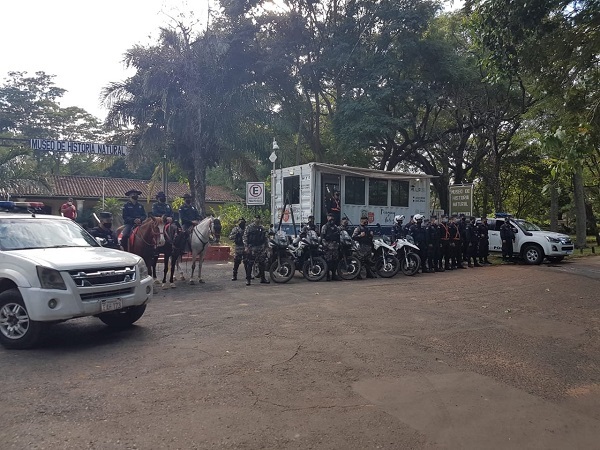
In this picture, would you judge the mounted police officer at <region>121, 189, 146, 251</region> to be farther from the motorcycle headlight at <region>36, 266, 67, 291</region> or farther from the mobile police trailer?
the motorcycle headlight at <region>36, 266, 67, 291</region>

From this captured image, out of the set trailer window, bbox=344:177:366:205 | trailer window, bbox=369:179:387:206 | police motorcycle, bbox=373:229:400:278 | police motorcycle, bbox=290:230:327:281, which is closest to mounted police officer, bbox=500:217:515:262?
trailer window, bbox=369:179:387:206

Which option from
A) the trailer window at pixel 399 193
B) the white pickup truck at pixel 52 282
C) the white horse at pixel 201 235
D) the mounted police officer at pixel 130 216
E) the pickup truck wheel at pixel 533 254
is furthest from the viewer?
the pickup truck wheel at pixel 533 254

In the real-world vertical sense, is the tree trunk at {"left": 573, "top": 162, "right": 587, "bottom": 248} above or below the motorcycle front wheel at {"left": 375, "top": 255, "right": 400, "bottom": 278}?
above

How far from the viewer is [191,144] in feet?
66.0

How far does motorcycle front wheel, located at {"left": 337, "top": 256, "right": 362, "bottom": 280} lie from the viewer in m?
13.8

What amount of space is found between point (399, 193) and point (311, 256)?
571cm

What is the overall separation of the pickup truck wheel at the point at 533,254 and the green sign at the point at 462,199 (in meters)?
2.35

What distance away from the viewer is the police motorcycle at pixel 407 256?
14.8m

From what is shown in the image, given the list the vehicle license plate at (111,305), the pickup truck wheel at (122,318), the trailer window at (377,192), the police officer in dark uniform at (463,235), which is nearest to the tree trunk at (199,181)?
the trailer window at (377,192)

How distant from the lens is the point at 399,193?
1775 centimetres

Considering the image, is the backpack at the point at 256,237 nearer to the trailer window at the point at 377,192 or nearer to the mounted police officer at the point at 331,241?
the mounted police officer at the point at 331,241

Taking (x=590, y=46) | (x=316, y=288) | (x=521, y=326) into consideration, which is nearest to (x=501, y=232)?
(x=590, y=46)

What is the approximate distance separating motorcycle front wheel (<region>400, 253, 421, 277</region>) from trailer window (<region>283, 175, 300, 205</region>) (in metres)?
3.68

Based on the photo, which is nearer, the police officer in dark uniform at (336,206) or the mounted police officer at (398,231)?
the mounted police officer at (398,231)
